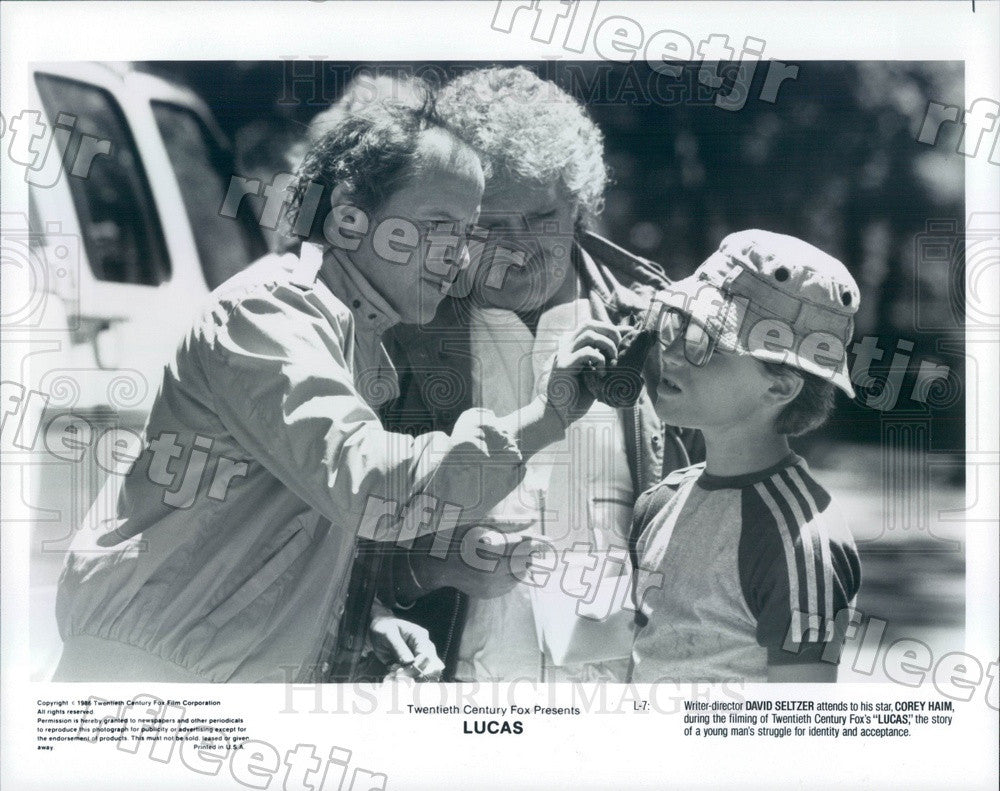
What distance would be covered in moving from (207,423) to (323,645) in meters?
0.74

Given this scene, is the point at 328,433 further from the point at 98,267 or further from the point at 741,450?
the point at 741,450

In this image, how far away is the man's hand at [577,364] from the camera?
306 centimetres

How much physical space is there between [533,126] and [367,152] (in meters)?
0.50

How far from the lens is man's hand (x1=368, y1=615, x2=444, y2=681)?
10.2 ft

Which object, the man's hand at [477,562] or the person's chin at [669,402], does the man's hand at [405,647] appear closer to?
the man's hand at [477,562]

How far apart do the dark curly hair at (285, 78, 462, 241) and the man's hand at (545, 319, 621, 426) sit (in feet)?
2.28

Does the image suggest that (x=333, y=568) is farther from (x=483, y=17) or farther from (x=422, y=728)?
(x=483, y=17)

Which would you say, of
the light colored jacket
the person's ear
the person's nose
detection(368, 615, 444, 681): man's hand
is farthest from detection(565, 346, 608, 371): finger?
detection(368, 615, 444, 681): man's hand

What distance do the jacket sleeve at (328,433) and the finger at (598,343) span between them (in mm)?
340

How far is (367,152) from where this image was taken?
3084 mm

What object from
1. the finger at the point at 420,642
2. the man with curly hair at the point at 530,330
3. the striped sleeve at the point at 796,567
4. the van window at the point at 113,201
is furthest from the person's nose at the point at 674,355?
the van window at the point at 113,201

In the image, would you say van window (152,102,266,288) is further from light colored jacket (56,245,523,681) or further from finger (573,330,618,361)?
finger (573,330,618,361)

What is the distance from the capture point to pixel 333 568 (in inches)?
121

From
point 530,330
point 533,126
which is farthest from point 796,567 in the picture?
point 533,126
